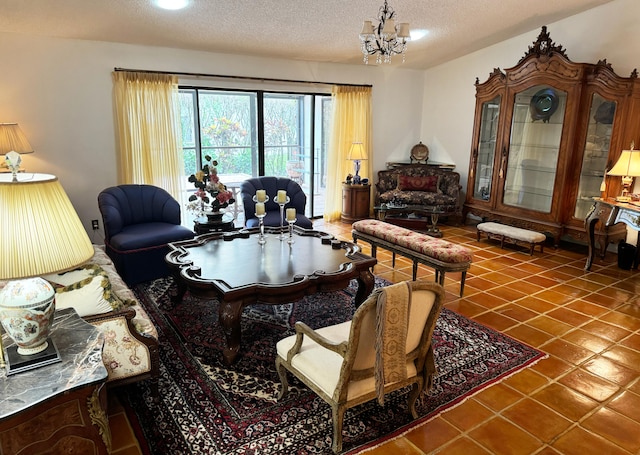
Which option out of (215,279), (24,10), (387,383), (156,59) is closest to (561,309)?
(387,383)

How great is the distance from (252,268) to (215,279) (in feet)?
1.08

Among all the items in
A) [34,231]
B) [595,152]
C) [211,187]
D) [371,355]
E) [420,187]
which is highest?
[595,152]

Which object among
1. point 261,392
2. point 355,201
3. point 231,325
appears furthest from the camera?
point 355,201

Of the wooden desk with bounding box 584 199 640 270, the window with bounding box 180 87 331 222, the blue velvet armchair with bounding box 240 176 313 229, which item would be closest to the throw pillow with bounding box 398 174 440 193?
the window with bounding box 180 87 331 222

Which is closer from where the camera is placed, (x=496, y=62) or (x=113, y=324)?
(x=113, y=324)

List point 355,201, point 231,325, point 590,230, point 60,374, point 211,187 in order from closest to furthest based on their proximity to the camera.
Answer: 1. point 60,374
2. point 231,325
3. point 211,187
4. point 590,230
5. point 355,201

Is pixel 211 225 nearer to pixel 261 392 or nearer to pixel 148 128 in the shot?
pixel 148 128

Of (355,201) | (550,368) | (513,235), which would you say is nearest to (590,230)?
(513,235)

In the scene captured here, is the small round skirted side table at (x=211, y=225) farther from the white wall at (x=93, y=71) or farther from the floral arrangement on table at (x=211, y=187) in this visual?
the white wall at (x=93, y=71)

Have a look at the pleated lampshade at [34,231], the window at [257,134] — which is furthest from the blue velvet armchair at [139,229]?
the pleated lampshade at [34,231]

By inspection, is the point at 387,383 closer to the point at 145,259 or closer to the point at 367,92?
the point at 145,259

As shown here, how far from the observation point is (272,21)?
4613mm

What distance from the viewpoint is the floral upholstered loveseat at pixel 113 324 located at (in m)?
2.22

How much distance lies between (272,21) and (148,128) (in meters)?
1.97
